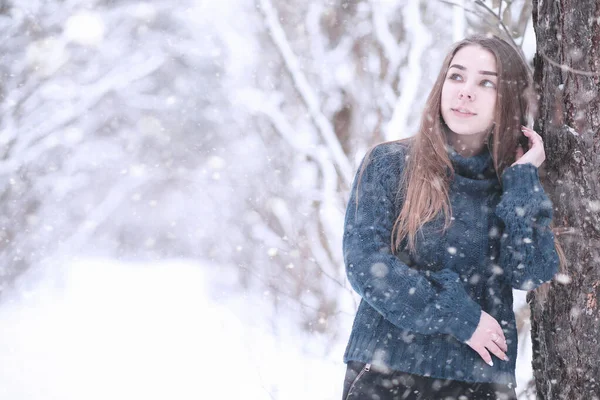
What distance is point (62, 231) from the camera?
1376 cm

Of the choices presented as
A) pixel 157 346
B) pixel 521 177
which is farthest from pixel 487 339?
pixel 157 346

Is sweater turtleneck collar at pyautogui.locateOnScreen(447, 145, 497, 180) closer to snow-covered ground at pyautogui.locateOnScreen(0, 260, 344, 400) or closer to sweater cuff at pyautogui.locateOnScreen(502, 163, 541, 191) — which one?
sweater cuff at pyautogui.locateOnScreen(502, 163, 541, 191)

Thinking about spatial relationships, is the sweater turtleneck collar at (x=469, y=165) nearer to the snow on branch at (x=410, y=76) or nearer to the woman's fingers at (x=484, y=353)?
the woman's fingers at (x=484, y=353)

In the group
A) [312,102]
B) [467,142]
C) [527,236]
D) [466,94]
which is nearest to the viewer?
[527,236]

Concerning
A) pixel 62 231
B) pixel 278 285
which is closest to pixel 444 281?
pixel 278 285

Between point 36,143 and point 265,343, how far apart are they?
418 centimetres

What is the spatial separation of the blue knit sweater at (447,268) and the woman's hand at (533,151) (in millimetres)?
50

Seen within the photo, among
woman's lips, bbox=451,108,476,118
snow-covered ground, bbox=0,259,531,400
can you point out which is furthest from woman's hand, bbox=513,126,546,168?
snow-covered ground, bbox=0,259,531,400

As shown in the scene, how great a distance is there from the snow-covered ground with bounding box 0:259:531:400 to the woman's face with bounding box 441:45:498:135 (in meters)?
1.93

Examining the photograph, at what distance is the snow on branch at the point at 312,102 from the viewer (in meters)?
4.26

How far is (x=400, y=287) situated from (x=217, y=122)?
1098 centimetres

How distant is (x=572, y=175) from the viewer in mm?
2318

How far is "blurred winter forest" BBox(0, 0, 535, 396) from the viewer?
184 inches

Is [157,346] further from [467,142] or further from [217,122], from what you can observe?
[217,122]
